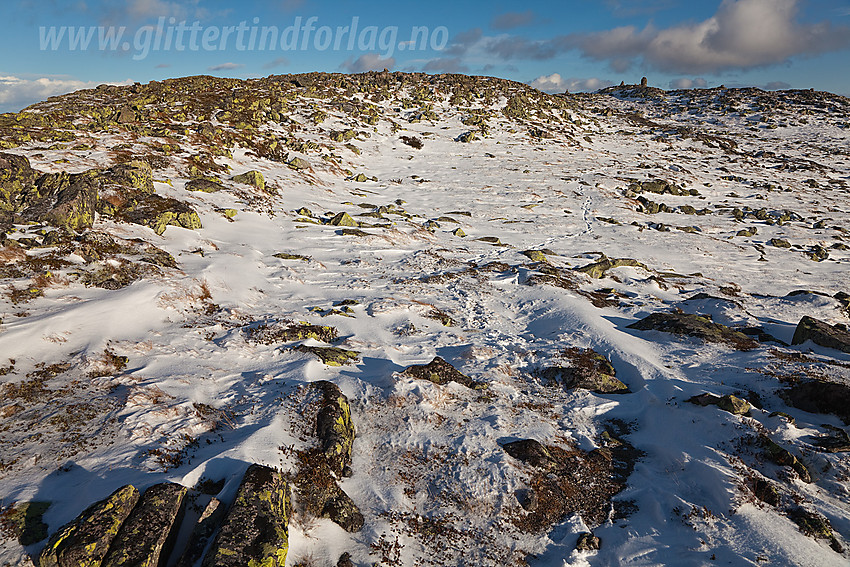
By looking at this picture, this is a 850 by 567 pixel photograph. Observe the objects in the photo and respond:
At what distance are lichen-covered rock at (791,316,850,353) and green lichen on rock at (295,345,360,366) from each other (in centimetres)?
1550

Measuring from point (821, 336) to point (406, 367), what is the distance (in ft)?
46.1

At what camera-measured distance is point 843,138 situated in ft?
243

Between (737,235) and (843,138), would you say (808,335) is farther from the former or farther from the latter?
(843,138)

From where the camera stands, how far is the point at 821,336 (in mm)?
13180

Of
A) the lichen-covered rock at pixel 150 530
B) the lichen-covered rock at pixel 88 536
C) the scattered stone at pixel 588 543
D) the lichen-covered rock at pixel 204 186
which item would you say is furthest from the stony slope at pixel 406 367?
the lichen-covered rock at pixel 88 536

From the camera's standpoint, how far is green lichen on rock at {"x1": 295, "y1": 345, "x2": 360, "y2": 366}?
1195cm

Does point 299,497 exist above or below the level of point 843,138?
below

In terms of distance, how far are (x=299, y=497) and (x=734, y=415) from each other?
10.3 m

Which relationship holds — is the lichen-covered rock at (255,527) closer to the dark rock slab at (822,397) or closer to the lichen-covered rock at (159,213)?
the dark rock slab at (822,397)

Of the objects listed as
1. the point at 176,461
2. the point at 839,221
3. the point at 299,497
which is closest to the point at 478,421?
the point at 299,497

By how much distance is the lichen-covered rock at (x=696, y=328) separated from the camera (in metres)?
14.1

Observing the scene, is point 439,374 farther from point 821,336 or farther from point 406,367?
point 821,336

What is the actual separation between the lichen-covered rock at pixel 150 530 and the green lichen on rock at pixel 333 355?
5946 millimetres

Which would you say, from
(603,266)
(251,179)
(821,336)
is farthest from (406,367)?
(251,179)
